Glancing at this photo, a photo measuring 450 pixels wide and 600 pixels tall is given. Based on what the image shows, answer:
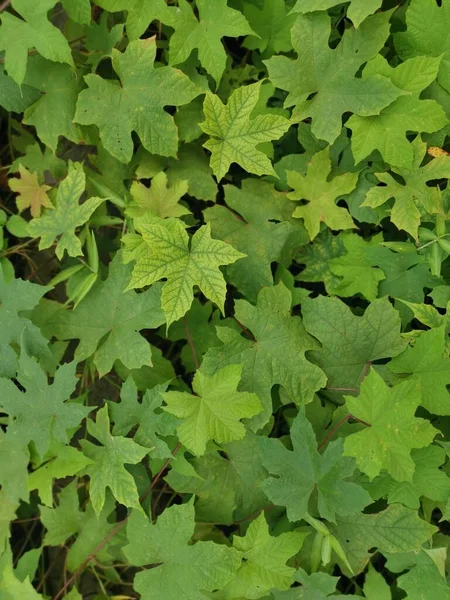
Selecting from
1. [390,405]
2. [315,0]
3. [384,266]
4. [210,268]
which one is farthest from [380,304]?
[315,0]

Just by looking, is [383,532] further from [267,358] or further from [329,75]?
[329,75]

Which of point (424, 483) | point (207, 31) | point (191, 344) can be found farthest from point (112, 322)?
point (424, 483)

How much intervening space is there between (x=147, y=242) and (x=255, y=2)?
0.85m

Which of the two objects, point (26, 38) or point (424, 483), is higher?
point (26, 38)

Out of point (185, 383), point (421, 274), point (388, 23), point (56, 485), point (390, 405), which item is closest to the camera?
point (390, 405)

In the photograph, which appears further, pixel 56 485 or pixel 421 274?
pixel 56 485

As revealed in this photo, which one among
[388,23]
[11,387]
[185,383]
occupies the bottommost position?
[185,383]

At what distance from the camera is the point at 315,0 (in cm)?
154

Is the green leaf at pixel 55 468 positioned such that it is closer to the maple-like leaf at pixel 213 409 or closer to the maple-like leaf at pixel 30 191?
the maple-like leaf at pixel 213 409

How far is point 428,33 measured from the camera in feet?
5.19

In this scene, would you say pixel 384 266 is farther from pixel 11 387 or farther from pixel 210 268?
pixel 11 387

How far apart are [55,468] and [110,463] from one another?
192mm

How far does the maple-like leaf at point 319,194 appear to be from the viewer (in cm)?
174

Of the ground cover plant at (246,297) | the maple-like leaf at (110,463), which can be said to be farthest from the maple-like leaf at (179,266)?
the maple-like leaf at (110,463)
